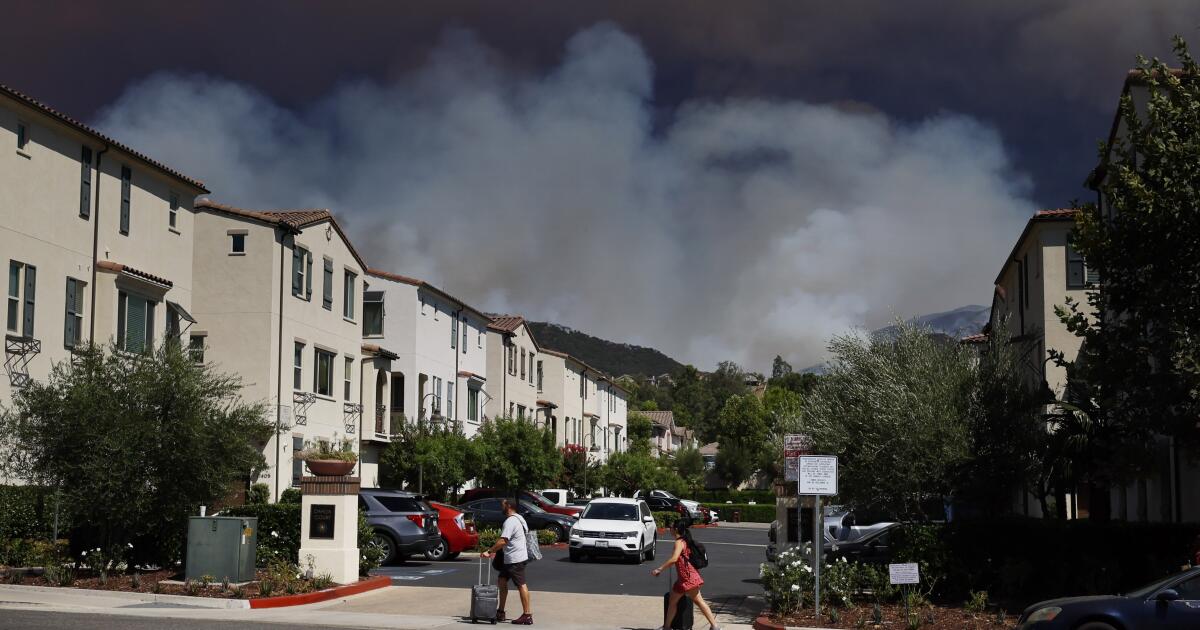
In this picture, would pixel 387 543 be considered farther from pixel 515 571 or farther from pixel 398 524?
pixel 515 571

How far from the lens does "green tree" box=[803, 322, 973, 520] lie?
19.4 meters

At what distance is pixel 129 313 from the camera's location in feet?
101

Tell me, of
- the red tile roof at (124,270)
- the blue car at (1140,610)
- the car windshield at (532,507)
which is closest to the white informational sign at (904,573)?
the blue car at (1140,610)

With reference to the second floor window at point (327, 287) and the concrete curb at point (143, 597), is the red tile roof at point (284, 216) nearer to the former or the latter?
the second floor window at point (327, 287)

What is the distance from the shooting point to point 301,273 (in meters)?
37.8

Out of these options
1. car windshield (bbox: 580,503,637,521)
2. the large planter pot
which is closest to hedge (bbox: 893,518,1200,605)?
the large planter pot

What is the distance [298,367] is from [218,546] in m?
18.1

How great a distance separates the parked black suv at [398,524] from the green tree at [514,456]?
18.7m

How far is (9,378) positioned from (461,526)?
35.4 feet

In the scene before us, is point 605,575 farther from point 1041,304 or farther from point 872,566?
point 1041,304

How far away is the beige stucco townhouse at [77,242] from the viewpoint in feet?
87.8

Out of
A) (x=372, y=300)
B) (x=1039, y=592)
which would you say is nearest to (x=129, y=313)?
Answer: (x=372, y=300)

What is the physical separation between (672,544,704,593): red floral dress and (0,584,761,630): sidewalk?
175 centimetres

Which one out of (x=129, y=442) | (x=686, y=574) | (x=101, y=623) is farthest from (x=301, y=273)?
(x=686, y=574)
